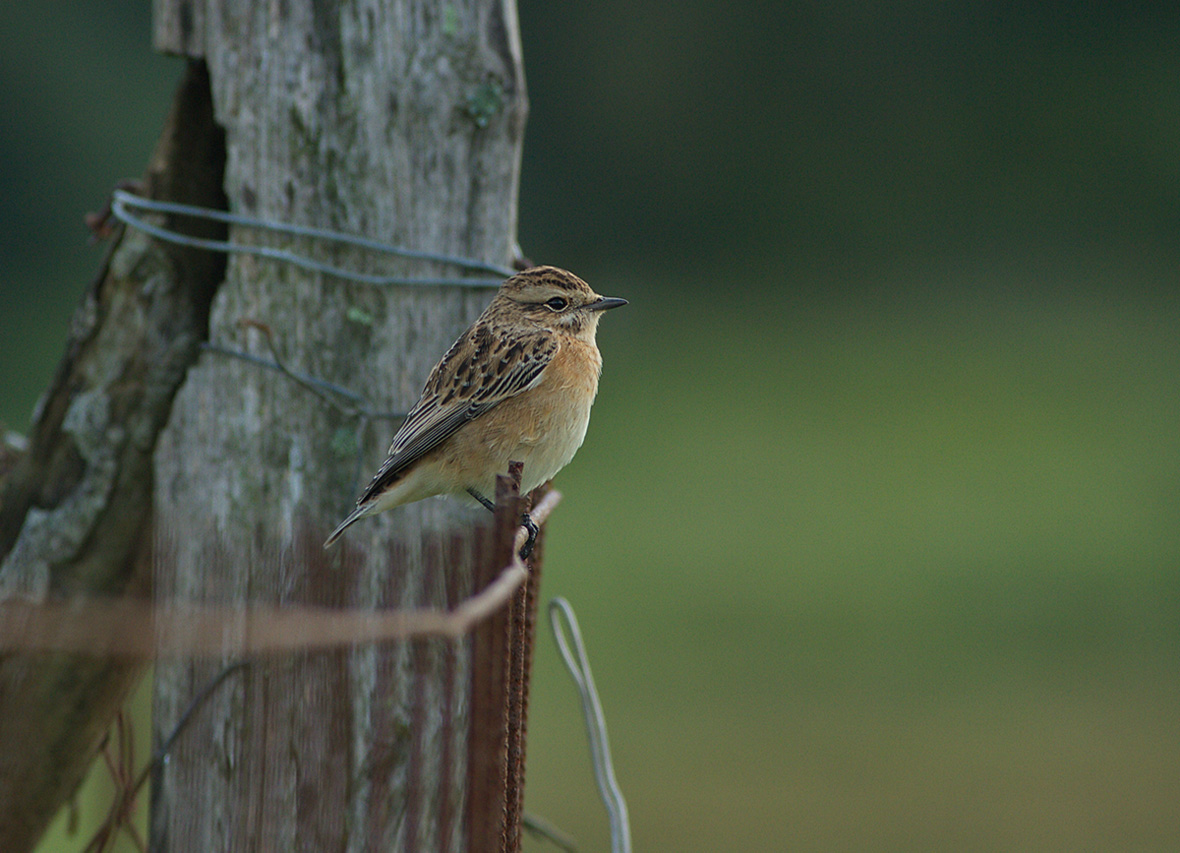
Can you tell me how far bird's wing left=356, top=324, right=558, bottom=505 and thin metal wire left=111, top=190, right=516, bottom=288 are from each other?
179 millimetres

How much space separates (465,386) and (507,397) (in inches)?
8.0

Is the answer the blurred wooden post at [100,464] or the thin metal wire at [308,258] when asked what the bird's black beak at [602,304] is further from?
the blurred wooden post at [100,464]

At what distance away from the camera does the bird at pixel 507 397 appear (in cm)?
348

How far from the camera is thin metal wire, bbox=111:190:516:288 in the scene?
327 cm

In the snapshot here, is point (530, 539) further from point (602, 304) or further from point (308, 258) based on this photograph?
point (602, 304)

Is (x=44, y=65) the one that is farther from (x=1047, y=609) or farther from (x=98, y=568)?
(x=98, y=568)

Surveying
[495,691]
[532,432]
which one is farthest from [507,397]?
[495,691]

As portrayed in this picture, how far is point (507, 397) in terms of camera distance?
151 inches

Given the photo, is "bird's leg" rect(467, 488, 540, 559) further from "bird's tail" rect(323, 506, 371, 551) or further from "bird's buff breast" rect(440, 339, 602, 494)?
"bird's buff breast" rect(440, 339, 602, 494)

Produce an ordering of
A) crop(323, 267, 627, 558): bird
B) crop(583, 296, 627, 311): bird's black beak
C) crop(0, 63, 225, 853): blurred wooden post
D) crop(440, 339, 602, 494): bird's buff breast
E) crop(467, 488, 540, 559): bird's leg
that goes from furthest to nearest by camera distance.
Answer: crop(583, 296, 627, 311): bird's black beak, crop(440, 339, 602, 494): bird's buff breast, crop(323, 267, 627, 558): bird, crop(0, 63, 225, 853): blurred wooden post, crop(467, 488, 540, 559): bird's leg

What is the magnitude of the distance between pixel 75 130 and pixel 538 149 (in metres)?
6.09

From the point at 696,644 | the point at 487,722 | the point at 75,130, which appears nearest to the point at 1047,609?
the point at 696,644

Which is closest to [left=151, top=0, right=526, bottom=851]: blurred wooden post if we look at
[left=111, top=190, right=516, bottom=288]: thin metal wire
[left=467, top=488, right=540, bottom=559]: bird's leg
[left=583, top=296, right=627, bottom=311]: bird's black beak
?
[left=111, top=190, right=516, bottom=288]: thin metal wire

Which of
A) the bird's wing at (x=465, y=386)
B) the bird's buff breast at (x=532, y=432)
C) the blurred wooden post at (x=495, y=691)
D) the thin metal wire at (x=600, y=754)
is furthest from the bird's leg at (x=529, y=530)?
the bird's buff breast at (x=532, y=432)
